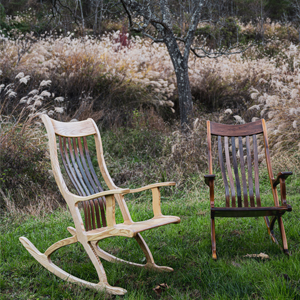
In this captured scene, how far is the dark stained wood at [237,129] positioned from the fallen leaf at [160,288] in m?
1.80

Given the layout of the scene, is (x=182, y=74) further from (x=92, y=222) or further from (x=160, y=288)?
(x=160, y=288)

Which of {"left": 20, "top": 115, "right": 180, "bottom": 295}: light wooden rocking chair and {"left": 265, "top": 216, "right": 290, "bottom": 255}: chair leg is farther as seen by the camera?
{"left": 265, "top": 216, "right": 290, "bottom": 255}: chair leg

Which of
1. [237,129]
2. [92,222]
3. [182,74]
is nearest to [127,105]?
[182,74]

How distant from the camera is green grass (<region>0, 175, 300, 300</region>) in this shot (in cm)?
238

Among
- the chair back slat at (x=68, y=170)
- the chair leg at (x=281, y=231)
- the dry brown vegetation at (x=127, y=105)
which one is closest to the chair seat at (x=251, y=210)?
the chair leg at (x=281, y=231)

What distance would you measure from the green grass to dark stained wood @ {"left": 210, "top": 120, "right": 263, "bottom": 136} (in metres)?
1.06

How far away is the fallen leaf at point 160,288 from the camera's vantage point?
8.04 feet

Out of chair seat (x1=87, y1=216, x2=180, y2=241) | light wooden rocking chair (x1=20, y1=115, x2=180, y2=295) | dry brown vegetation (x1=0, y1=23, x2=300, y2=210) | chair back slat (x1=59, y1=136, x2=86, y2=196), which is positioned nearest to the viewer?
chair seat (x1=87, y1=216, x2=180, y2=241)

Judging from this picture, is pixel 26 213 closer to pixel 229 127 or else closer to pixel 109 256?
pixel 109 256

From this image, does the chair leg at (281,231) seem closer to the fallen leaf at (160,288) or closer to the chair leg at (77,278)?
the fallen leaf at (160,288)

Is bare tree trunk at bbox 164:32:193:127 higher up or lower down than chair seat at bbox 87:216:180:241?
higher up

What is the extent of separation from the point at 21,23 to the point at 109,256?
14.0m

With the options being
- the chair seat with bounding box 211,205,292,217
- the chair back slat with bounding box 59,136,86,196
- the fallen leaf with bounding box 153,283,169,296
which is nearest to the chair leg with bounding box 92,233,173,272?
the fallen leaf with bounding box 153,283,169,296

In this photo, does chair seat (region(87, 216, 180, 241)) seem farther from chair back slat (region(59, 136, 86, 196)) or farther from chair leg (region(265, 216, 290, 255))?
chair leg (region(265, 216, 290, 255))
